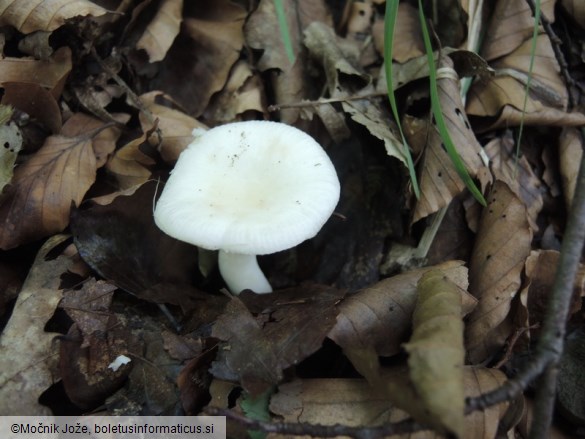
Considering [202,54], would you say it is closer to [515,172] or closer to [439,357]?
[515,172]

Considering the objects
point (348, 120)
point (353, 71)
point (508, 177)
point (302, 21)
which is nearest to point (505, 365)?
point (508, 177)

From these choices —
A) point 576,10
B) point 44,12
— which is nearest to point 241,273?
point 44,12

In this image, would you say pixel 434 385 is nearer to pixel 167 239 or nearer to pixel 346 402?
pixel 346 402

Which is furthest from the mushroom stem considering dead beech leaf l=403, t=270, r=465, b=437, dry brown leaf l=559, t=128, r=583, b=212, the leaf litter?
dry brown leaf l=559, t=128, r=583, b=212

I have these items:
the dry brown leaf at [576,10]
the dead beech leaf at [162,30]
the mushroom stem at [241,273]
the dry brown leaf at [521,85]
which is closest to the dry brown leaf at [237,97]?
the dead beech leaf at [162,30]

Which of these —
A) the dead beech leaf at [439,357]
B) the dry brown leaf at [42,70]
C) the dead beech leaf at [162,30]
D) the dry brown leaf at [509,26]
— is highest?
the dry brown leaf at [509,26]

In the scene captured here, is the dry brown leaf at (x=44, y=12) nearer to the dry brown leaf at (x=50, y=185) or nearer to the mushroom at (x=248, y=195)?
the dry brown leaf at (x=50, y=185)
